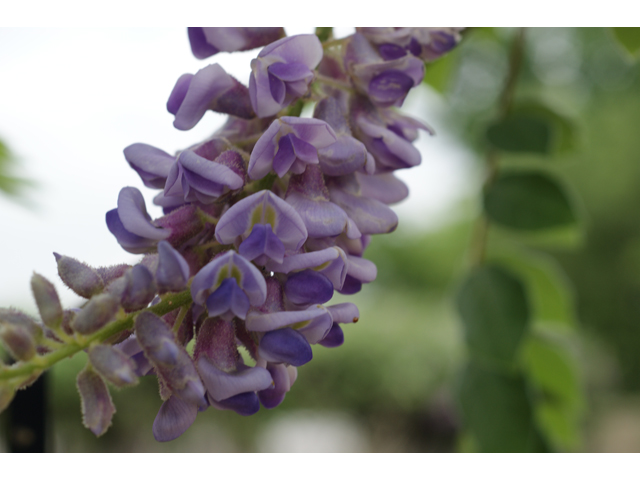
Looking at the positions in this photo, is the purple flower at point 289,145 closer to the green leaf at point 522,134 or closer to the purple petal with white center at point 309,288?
the purple petal with white center at point 309,288

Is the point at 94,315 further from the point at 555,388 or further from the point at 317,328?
the point at 555,388

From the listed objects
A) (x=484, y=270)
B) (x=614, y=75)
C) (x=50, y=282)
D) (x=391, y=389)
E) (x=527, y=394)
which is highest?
(x=50, y=282)

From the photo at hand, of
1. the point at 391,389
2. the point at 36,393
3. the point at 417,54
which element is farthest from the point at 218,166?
the point at 391,389

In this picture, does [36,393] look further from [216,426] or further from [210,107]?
[216,426]

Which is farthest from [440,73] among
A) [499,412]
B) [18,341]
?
[18,341]

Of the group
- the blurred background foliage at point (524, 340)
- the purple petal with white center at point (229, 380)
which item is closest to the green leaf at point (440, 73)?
the blurred background foliage at point (524, 340)

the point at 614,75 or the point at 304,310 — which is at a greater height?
the point at 304,310

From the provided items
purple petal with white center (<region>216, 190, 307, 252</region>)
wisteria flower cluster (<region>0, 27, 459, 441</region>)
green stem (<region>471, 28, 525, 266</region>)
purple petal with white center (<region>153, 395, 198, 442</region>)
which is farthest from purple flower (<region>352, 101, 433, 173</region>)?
green stem (<region>471, 28, 525, 266</region>)
